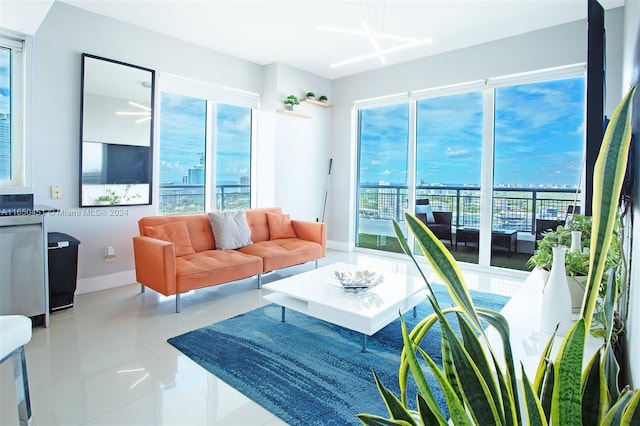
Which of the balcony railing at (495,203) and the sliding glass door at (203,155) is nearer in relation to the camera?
the balcony railing at (495,203)

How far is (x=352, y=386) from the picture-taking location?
80.7 inches

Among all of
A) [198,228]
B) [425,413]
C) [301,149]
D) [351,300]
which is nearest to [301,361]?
[351,300]

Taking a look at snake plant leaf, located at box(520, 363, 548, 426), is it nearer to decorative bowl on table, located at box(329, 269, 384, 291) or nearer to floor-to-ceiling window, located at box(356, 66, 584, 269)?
decorative bowl on table, located at box(329, 269, 384, 291)

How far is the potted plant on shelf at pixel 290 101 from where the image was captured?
5230 millimetres

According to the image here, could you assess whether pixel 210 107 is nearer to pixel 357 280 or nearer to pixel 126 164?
pixel 126 164

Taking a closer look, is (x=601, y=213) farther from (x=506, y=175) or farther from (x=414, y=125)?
(x=414, y=125)

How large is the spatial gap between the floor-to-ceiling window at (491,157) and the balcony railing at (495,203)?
11mm

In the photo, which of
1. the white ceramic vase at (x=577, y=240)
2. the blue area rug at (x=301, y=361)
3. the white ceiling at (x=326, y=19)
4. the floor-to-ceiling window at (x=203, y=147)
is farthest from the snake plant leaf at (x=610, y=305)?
the floor-to-ceiling window at (x=203, y=147)

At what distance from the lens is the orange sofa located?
3115 mm

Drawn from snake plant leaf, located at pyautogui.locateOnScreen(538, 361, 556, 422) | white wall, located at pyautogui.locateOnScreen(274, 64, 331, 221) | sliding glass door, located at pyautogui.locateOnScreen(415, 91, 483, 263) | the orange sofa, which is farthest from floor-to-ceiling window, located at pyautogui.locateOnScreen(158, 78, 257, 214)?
snake plant leaf, located at pyautogui.locateOnScreen(538, 361, 556, 422)

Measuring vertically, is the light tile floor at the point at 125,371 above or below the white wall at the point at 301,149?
below

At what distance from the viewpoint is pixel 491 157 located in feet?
15.2

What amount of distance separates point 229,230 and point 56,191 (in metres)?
1.69

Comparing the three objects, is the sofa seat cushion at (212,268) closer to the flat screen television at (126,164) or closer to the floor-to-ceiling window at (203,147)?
the flat screen television at (126,164)
